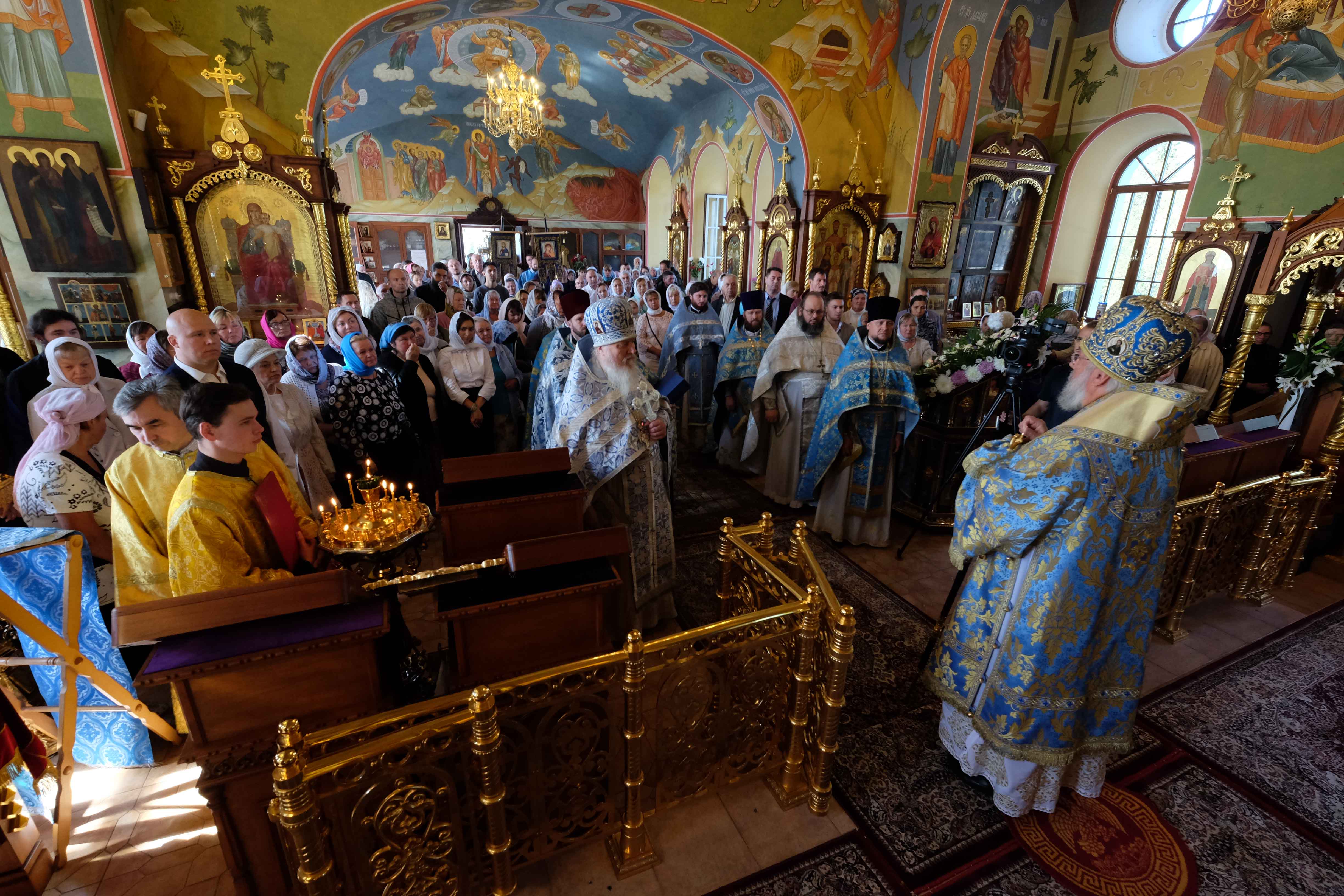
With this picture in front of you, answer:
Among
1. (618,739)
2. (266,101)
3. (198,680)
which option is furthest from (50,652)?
(266,101)

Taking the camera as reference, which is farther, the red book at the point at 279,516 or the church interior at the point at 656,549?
the red book at the point at 279,516

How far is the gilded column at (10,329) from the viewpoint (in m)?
5.84

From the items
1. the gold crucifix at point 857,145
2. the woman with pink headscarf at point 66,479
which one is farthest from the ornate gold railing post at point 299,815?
the gold crucifix at point 857,145

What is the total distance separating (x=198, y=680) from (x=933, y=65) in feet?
39.0

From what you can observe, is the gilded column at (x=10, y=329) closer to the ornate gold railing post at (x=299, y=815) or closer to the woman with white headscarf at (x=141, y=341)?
the woman with white headscarf at (x=141, y=341)

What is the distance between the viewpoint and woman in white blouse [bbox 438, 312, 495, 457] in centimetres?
539

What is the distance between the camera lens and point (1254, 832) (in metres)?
2.46

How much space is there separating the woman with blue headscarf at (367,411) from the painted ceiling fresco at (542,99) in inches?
211

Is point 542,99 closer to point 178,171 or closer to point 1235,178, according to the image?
point 178,171

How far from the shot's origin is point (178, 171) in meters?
6.57

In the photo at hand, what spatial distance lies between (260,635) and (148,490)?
1023mm

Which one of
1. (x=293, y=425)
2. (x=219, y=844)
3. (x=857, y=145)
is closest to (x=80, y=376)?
(x=293, y=425)

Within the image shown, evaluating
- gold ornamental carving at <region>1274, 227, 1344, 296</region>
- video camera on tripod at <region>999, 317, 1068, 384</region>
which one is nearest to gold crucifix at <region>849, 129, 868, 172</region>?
gold ornamental carving at <region>1274, 227, 1344, 296</region>

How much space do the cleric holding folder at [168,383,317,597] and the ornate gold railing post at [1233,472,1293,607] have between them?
5.64 metres
